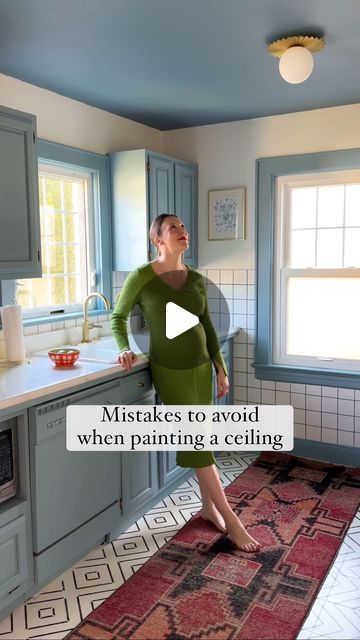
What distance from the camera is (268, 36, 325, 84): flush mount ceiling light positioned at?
226 centimetres

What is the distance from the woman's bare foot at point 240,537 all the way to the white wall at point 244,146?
186 centimetres

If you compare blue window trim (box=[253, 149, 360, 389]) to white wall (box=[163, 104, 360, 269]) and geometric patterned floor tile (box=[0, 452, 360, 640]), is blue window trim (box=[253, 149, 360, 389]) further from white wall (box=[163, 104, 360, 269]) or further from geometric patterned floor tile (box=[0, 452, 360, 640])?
geometric patterned floor tile (box=[0, 452, 360, 640])

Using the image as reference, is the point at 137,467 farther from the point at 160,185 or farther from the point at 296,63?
the point at 296,63

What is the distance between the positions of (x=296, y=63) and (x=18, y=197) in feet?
4.36

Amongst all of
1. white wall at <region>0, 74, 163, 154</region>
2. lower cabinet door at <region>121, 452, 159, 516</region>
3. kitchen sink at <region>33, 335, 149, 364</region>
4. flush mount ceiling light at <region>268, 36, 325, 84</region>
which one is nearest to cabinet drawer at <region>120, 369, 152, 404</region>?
kitchen sink at <region>33, 335, 149, 364</region>

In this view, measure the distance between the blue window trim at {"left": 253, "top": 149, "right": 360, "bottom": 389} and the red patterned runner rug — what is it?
0.74 meters

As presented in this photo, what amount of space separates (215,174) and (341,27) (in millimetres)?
1768

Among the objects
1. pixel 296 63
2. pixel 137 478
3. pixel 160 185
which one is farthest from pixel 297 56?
pixel 137 478

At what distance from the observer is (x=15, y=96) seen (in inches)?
111

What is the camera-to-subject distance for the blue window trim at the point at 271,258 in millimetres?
3496

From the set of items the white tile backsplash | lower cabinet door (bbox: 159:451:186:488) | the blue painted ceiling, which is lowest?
lower cabinet door (bbox: 159:451:186:488)

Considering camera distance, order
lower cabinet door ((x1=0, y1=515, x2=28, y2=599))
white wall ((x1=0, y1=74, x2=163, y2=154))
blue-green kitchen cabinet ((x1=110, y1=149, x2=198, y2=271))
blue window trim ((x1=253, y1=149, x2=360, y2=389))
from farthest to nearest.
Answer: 1. blue window trim ((x1=253, y1=149, x2=360, y2=389))
2. blue-green kitchen cabinet ((x1=110, y1=149, x2=198, y2=271))
3. white wall ((x1=0, y1=74, x2=163, y2=154))
4. lower cabinet door ((x1=0, y1=515, x2=28, y2=599))

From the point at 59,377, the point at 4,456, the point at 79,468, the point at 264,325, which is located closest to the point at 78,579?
the point at 79,468

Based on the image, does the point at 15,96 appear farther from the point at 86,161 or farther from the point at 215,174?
the point at 215,174
